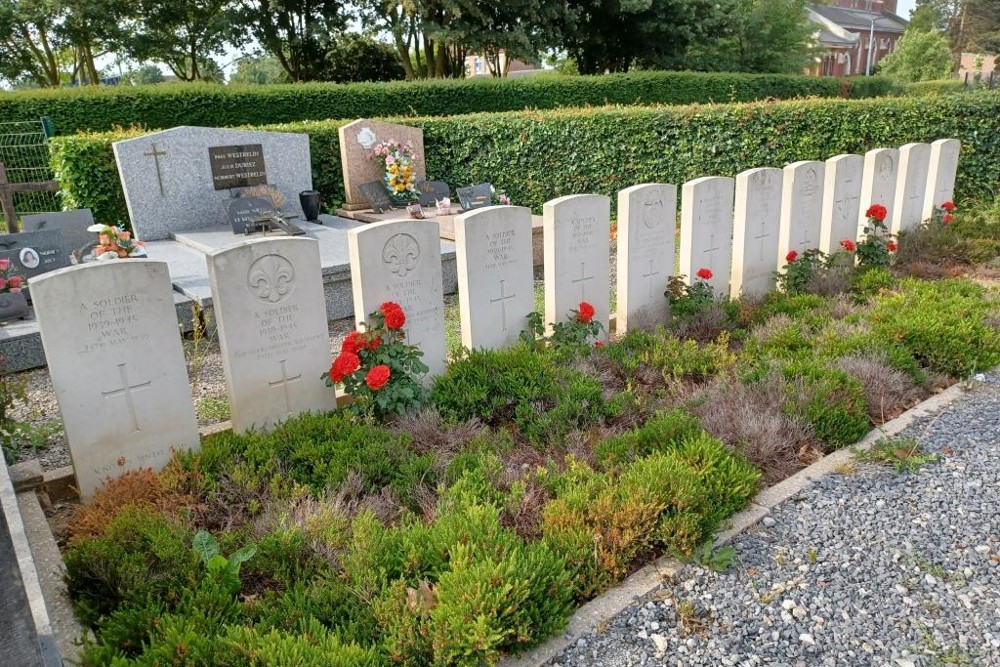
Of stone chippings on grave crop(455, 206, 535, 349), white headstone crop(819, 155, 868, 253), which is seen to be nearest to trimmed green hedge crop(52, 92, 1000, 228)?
white headstone crop(819, 155, 868, 253)

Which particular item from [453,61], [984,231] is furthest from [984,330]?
[453,61]

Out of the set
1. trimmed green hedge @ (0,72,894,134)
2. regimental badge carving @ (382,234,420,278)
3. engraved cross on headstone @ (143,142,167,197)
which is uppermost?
trimmed green hedge @ (0,72,894,134)

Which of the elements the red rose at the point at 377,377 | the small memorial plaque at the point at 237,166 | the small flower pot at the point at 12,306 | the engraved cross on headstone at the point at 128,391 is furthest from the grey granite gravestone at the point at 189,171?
the red rose at the point at 377,377

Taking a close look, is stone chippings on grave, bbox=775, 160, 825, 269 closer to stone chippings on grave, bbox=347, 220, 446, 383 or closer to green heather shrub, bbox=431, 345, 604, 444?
green heather shrub, bbox=431, 345, 604, 444

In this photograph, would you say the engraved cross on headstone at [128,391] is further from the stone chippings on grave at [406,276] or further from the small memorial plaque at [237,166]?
the small memorial plaque at [237,166]

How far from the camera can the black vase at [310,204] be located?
32.5 ft

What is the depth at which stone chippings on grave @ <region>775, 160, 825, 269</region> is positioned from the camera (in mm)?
6535

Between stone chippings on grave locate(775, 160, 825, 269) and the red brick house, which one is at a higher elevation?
the red brick house

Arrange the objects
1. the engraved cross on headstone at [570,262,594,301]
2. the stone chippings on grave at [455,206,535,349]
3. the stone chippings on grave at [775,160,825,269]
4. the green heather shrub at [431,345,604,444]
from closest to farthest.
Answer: the green heather shrub at [431,345,604,444] < the stone chippings on grave at [455,206,535,349] < the engraved cross on headstone at [570,262,594,301] < the stone chippings on grave at [775,160,825,269]

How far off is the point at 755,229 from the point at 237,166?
655cm

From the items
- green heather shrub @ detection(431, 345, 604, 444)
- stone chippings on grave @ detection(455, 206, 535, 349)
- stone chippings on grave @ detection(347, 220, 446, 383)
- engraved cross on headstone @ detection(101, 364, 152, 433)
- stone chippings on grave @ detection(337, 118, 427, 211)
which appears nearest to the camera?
engraved cross on headstone @ detection(101, 364, 152, 433)

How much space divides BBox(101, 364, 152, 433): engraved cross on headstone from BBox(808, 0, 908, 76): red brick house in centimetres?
5895

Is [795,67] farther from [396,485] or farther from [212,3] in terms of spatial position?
[396,485]

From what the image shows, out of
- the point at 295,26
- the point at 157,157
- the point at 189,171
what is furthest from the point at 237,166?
the point at 295,26
